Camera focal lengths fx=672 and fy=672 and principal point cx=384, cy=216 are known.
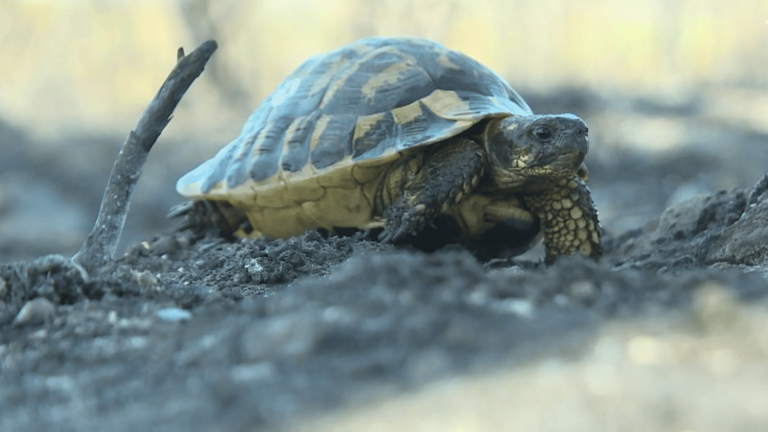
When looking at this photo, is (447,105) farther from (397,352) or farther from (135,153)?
(397,352)

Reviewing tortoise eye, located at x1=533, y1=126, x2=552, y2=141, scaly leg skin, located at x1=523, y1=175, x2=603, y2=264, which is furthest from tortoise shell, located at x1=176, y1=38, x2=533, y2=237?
scaly leg skin, located at x1=523, y1=175, x2=603, y2=264

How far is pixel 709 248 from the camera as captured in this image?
2410mm

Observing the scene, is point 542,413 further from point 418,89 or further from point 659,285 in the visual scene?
point 418,89

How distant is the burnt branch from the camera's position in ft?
6.75

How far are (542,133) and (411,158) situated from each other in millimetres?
498

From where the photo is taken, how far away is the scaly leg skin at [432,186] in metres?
2.39

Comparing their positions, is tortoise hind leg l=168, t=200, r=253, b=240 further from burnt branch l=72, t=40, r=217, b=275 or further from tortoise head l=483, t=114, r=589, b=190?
tortoise head l=483, t=114, r=589, b=190

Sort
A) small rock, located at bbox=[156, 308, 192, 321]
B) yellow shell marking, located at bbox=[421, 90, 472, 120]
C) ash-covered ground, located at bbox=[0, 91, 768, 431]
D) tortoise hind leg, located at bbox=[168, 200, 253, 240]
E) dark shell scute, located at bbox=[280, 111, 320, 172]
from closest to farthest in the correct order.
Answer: ash-covered ground, located at bbox=[0, 91, 768, 431], small rock, located at bbox=[156, 308, 192, 321], yellow shell marking, located at bbox=[421, 90, 472, 120], dark shell scute, located at bbox=[280, 111, 320, 172], tortoise hind leg, located at bbox=[168, 200, 253, 240]

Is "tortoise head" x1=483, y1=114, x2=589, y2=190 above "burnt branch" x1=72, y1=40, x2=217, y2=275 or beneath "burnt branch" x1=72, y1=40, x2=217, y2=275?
beneath

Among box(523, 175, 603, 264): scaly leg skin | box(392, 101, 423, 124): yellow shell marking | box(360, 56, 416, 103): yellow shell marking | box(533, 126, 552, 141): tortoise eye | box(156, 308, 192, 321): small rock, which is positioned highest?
box(360, 56, 416, 103): yellow shell marking

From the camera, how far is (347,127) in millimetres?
2635

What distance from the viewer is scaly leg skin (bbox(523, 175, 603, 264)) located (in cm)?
272

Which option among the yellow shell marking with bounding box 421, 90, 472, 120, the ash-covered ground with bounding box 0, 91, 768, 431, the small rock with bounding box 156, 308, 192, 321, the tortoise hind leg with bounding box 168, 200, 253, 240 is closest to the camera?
the ash-covered ground with bounding box 0, 91, 768, 431

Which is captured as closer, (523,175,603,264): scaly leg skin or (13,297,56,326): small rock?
(13,297,56,326): small rock
